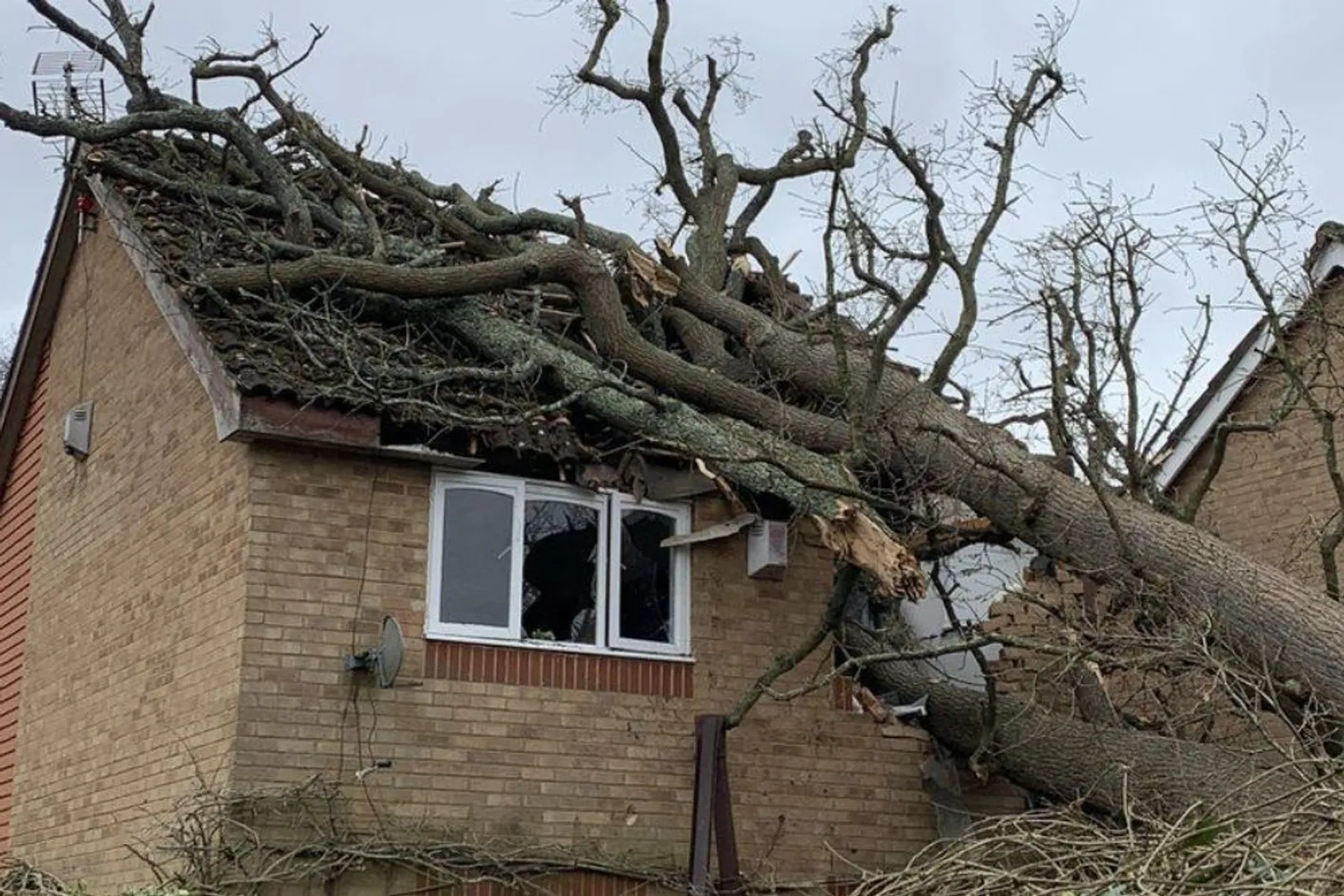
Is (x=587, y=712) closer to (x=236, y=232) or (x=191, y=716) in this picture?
(x=191, y=716)

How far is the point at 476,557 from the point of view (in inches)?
435

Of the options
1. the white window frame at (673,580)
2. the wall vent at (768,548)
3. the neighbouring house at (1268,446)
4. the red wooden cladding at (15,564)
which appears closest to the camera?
the white window frame at (673,580)

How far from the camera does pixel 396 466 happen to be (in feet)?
35.7

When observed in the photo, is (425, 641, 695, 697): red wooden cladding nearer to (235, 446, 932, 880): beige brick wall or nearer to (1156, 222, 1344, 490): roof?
(235, 446, 932, 880): beige brick wall

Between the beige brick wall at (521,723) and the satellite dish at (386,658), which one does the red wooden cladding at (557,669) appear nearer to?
the beige brick wall at (521,723)

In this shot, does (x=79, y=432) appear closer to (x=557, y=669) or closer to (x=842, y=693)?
(x=557, y=669)

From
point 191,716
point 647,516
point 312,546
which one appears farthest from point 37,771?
point 647,516

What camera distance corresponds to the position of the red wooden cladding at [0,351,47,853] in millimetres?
13852

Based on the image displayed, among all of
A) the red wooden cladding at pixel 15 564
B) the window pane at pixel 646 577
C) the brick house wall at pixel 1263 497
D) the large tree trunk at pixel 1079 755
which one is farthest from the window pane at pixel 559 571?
the red wooden cladding at pixel 15 564

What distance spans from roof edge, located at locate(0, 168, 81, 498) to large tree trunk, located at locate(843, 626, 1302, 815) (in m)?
7.72

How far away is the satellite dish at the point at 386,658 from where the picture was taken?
1009 cm

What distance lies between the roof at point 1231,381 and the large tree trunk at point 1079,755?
4.01m

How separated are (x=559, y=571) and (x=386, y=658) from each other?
1.53 metres

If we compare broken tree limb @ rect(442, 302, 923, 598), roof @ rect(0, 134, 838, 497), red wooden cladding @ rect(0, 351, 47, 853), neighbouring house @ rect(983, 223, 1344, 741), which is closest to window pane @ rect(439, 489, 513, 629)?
roof @ rect(0, 134, 838, 497)
